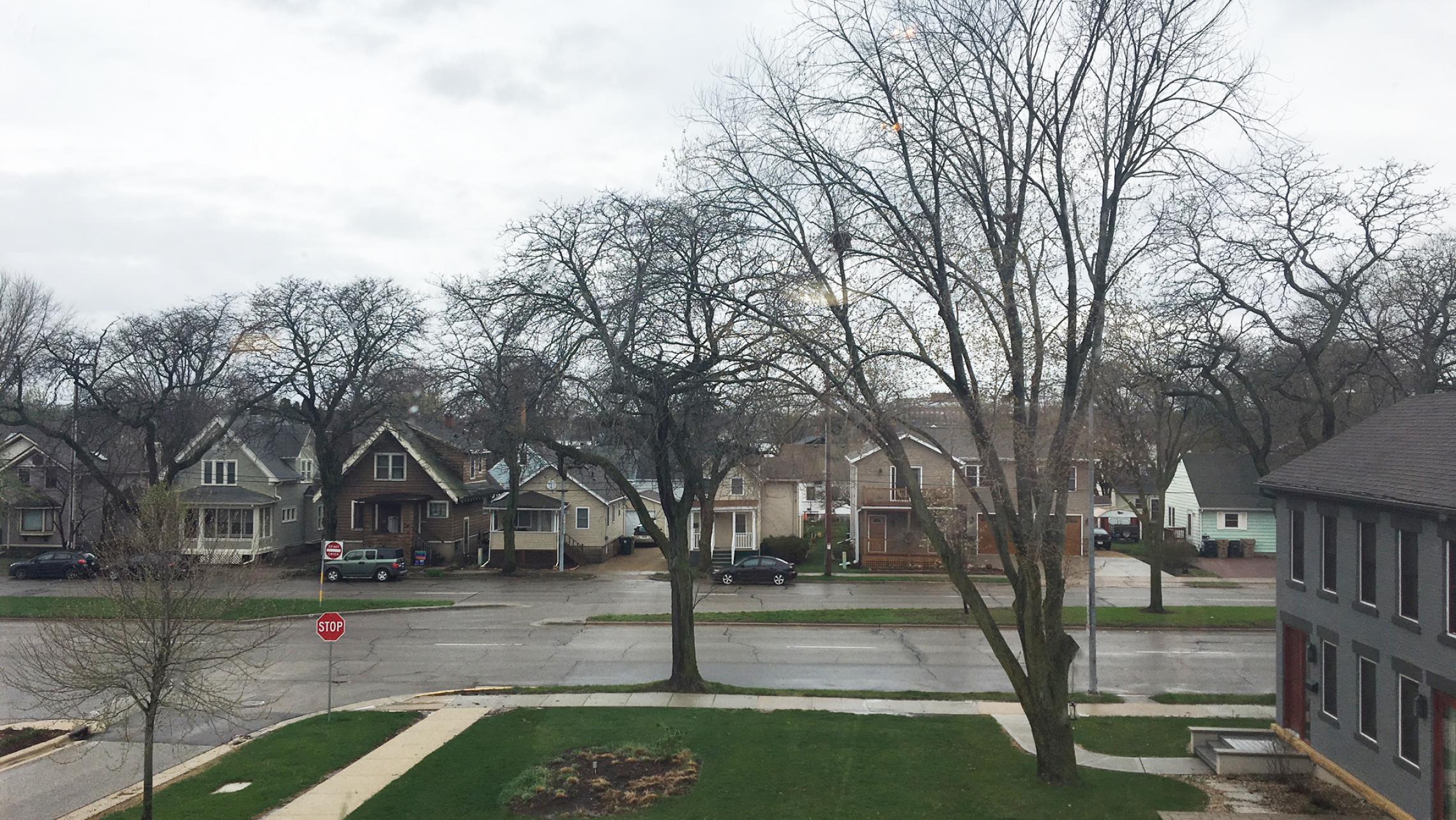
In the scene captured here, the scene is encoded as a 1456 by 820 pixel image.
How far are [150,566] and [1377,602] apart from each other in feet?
56.4

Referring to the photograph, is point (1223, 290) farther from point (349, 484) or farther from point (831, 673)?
point (349, 484)

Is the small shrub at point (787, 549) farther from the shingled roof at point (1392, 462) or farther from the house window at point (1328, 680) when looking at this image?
the house window at point (1328, 680)

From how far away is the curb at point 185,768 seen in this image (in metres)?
14.3

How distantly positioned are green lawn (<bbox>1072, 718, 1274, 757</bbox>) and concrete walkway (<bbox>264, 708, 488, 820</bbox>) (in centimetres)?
1156


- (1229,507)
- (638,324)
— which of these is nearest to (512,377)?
(638,324)

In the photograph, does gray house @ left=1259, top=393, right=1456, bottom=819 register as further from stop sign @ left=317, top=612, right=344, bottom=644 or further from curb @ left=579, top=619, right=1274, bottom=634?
stop sign @ left=317, top=612, right=344, bottom=644

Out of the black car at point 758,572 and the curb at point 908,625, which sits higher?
the black car at point 758,572

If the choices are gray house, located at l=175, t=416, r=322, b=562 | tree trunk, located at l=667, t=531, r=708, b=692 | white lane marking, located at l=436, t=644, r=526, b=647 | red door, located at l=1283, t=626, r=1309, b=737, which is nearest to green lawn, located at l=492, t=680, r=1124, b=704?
tree trunk, located at l=667, t=531, r=708, b=692

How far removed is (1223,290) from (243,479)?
48875mm

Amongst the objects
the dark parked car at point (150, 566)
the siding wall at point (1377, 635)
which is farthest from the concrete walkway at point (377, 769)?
the siding wall at point (1377, 635)

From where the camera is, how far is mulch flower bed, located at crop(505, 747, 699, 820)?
13633 millimetres

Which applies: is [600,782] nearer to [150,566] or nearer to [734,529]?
[150,566]

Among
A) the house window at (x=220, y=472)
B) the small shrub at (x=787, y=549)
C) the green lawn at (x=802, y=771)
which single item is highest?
the house window at (x=220, y=472)

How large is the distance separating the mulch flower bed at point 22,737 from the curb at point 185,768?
3.28 metres
